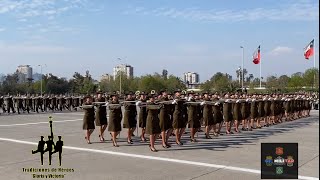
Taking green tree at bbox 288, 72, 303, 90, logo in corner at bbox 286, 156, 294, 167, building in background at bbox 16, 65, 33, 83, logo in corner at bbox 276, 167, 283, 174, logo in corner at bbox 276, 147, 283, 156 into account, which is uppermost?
building in background at bbox 16, 65, 33, 83

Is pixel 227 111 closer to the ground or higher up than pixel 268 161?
higher up

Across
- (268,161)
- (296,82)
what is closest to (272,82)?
(296,82)

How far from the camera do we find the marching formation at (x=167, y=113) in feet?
38.7

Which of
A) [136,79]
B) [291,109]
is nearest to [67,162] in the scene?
[291,109]

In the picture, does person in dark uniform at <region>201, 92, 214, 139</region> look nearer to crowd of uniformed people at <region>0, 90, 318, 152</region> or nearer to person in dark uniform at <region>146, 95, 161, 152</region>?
crowd of uniformed people at <region>0, 90, 318, 152</region>

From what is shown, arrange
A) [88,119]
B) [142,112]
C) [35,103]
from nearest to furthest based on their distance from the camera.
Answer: [88,119] < [142,112] < [35,103]

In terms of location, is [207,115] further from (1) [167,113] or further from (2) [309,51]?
(2) [309,51]

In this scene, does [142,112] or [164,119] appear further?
[142,112]

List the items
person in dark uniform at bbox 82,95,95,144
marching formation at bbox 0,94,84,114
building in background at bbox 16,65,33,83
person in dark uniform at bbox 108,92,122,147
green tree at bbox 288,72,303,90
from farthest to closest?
building in background at bbox 16,65,33,83, green tree at bbox 288,72,303,90, marching formation at bbox 0,94,84,114, person in dark uniform at bbox 82,95,95,144, person in dark uniform at bbox 108,92,122,147

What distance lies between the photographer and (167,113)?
473 inches

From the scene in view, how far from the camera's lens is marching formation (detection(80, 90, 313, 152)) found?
38.7 ft

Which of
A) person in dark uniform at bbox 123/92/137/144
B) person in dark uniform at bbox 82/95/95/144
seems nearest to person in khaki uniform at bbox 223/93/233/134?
person in dark uniform at bbox 123/92/137/144

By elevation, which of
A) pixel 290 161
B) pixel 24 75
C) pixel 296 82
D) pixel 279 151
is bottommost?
pixel 290 161

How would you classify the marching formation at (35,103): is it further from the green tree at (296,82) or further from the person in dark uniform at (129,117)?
the green tree at (296,82)
